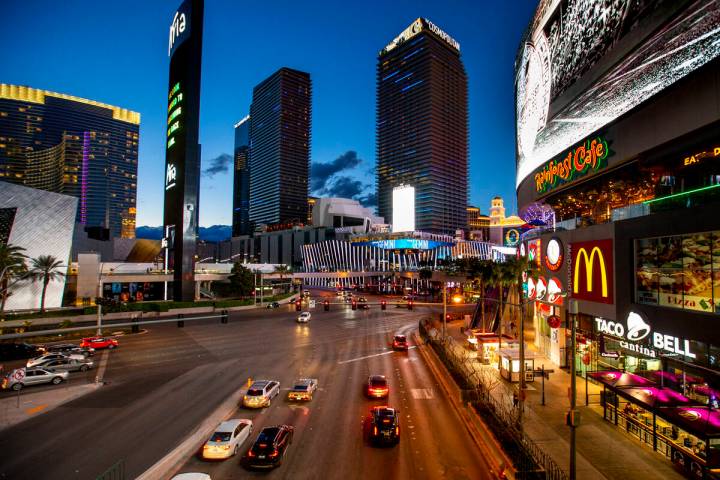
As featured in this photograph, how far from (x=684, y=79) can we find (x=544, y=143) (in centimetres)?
2051

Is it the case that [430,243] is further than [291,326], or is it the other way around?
[430,243]

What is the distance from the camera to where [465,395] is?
24.1 meters

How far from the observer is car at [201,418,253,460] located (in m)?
17.4

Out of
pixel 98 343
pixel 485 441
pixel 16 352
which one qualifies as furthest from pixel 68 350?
pixel 485 441

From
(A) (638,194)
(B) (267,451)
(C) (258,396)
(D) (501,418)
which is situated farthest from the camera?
(A) (638,194)

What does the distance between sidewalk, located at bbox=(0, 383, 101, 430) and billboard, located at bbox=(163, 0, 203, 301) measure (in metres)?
42.3

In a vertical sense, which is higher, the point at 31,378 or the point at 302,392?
the point at 302,392

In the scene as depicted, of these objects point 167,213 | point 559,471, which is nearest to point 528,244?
point 559,471

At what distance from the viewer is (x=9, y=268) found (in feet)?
185

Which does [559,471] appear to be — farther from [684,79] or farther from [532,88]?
[532,88]

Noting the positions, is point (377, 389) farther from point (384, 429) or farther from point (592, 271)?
point (592, 271)

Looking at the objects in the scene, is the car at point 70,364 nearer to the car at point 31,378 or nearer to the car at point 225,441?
the car at point 31,378

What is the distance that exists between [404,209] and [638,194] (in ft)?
401

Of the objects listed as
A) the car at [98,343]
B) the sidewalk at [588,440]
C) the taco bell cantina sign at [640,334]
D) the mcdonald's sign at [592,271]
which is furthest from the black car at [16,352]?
the taco bell cantina sign at [640,334]
